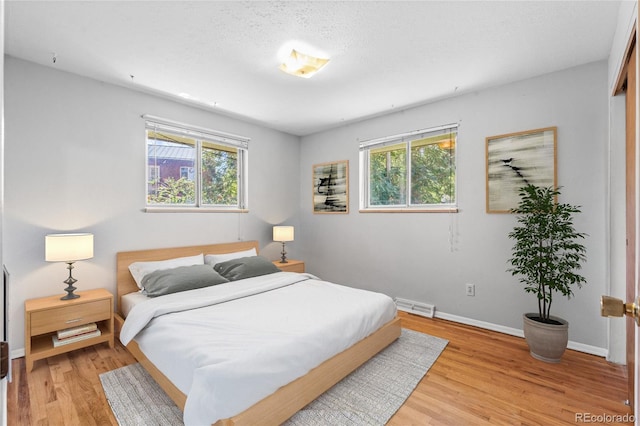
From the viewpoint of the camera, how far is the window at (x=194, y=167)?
347 cm

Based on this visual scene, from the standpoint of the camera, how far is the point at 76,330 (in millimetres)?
2586

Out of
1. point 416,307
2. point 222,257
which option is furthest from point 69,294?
point 416,307

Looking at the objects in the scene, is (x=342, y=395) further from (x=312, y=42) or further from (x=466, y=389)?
(x=312, y=42)

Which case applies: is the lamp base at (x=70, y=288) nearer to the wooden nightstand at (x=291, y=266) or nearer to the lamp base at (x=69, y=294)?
the lamp base at (x=69, y=294)

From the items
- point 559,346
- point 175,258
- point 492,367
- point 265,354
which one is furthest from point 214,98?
point 559,346

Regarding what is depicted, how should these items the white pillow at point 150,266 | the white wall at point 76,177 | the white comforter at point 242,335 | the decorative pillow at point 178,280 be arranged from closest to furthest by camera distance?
the white comforter at point 242,335, the white wall at point 76,177, the decorative pillow at point 178,280, the white pillow at point 150,266

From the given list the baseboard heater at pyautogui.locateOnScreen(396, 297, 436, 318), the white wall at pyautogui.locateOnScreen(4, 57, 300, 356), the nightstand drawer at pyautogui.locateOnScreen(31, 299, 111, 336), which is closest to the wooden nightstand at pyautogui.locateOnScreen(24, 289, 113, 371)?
the nightstand drawer at pyautogui.locateOnScreen(31, 299, 111, 336)

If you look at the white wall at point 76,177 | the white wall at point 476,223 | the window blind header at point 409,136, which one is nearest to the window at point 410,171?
the window blind header at point 409,136

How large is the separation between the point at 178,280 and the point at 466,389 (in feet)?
8.38

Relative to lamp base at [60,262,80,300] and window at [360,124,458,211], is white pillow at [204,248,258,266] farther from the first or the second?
window at [360,124,458,211]

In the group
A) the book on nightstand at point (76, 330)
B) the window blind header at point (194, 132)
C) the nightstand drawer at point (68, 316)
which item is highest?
the window blind header at point (194, 132)

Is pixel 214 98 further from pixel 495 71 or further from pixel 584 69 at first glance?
pixel 584 69

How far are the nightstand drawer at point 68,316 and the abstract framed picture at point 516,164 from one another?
3.83m

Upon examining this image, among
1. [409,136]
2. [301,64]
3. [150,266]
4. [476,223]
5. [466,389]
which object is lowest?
[466,389]
